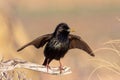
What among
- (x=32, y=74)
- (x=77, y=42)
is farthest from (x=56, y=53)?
(x=32, y=74)

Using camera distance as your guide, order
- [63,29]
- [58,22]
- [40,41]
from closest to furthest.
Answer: [63,29] → [40,41] → [58,22]

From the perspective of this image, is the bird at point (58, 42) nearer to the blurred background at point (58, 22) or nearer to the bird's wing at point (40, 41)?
the bird's wing at point (40, 41)

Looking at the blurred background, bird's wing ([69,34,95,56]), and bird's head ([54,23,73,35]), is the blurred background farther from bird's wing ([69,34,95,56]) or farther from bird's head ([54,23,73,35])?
bird's head ([54,23,73,35])

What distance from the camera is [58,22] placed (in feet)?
10.9

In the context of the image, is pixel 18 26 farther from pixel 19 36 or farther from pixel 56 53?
pixel 56 53

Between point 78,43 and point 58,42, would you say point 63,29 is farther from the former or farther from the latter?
point 78,43

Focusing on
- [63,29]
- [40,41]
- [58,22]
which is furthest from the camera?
[58,22]

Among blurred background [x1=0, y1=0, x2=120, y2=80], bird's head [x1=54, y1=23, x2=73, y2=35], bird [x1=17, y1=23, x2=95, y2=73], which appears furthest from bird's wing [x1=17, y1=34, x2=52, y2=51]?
blurred background [x1=0, y1=0, x2=120, y2=80]

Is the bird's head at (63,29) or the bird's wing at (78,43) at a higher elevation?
the bird's head at (63,29)

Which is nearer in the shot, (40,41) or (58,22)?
(40,41)

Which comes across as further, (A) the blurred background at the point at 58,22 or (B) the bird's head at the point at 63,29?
(A) the blurred background at the point at 58,22

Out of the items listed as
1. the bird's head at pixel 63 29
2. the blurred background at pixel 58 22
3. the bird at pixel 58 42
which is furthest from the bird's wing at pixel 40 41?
the blurred background at pixel 58 22

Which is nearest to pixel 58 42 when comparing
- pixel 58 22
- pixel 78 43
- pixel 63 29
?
pixel 63 29

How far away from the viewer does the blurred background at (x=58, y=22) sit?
328 cm
